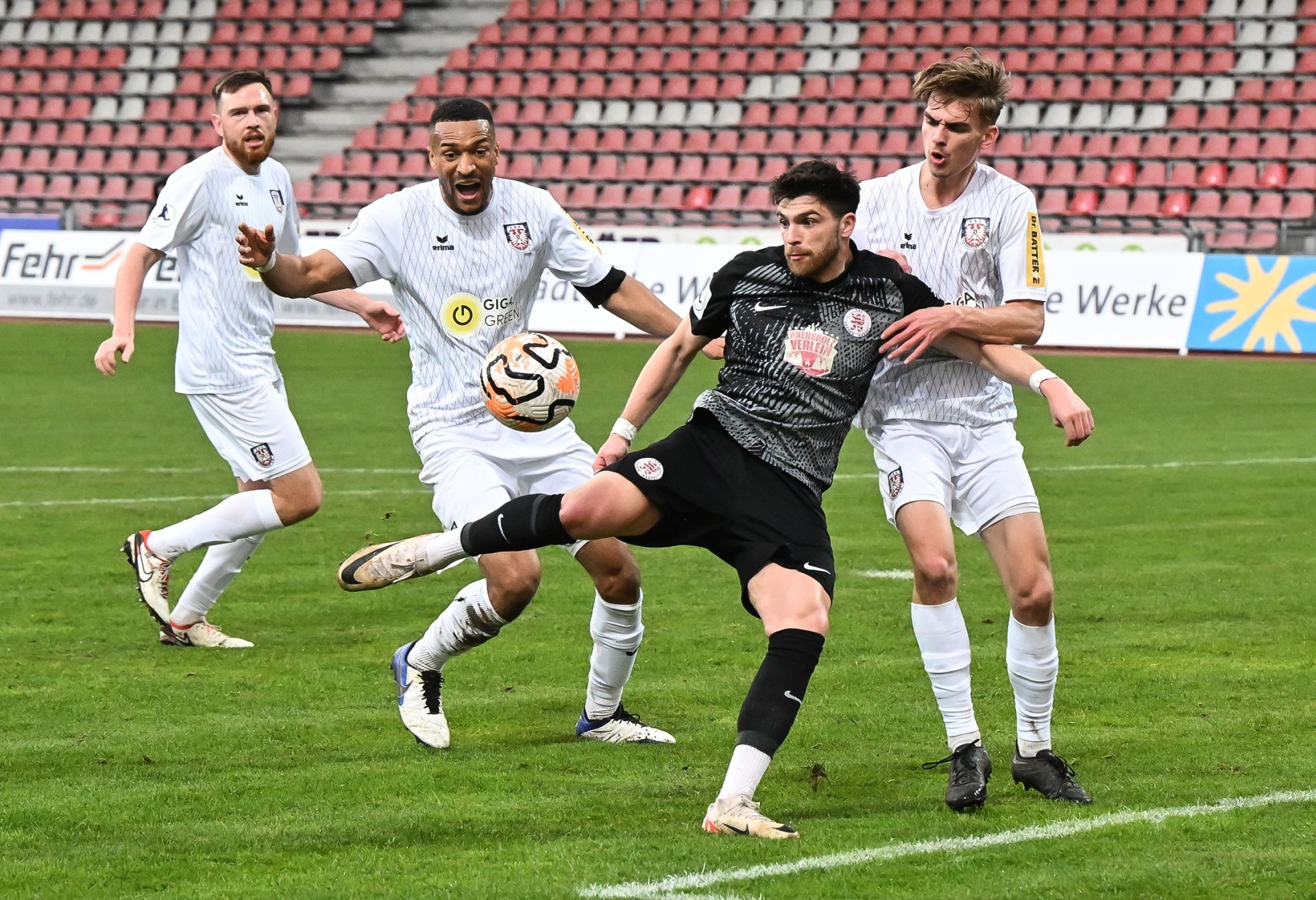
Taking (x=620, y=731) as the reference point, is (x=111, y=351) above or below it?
above

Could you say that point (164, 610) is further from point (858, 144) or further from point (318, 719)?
point (858, 144)

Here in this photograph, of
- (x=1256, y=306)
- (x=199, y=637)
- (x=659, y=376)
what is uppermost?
(x=659, y=376)

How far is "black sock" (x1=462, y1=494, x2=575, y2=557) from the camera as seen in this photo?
5.42 m

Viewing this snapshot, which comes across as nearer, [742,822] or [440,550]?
[742,822]

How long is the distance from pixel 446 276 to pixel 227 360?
218 cm

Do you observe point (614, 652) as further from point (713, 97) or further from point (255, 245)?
point (713, 97)

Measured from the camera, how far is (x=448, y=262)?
21.3 feet

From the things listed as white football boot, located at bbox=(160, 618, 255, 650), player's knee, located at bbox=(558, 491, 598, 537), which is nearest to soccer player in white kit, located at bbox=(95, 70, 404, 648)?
white football boot, located at bbox=(160, 618, 255, 650)

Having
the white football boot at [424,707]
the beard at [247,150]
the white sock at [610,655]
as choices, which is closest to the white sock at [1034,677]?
the white sock at [610,655]

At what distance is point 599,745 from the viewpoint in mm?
6312

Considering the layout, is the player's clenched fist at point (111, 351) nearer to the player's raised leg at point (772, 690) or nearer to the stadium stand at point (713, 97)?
the player's raised leg at point (772, 690)

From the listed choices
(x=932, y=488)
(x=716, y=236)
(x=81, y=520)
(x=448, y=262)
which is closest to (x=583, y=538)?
(x=932, y=488)

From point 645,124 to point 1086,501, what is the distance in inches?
833

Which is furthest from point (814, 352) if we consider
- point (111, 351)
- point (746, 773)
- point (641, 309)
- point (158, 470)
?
point (158, 470)
